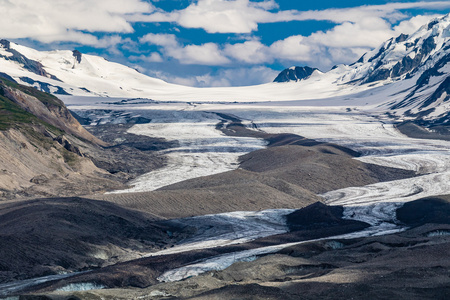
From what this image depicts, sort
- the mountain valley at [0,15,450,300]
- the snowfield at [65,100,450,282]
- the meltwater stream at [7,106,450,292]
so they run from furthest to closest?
the snowfield at [65,100,450,282], the meltwater stream at [7,106,450,292], the mountain valley at [0,15,450,300]

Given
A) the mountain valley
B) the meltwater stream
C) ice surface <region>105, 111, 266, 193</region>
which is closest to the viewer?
the mountain valley

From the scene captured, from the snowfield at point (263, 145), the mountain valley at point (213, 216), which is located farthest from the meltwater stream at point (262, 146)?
the mountain valley at point (213, 216)

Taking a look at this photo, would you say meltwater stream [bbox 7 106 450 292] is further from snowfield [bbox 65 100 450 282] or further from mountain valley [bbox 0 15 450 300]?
mountain valley [bbox 0 15 450 300]

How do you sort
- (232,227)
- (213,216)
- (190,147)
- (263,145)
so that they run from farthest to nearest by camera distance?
(263,145) < (190,147) < (213,216) < (232,227)

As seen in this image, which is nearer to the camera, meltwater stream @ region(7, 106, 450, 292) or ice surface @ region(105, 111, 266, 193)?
meltwater stream @ region(7, 106, 450, 292)

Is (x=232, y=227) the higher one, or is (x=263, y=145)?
(x=263, y=145)

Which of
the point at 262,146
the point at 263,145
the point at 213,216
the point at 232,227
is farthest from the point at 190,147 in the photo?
the point at 232,227

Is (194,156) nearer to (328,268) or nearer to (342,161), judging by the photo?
(342,161)

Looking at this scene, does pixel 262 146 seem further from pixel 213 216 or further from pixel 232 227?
pixel 232 227

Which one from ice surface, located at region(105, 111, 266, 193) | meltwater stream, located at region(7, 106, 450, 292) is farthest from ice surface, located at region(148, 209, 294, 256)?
ice surface, located at region(105, 111, 266, 193)

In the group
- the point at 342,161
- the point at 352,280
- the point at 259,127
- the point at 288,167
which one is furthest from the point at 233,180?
the point at 259,127

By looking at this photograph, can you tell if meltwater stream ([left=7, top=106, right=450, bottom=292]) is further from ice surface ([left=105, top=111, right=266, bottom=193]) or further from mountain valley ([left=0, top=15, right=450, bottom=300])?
mountain valley ([left=0, top=15, right=450, bottom=300])
